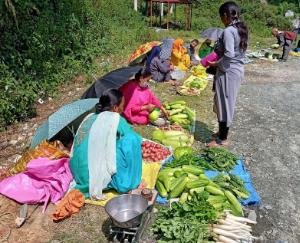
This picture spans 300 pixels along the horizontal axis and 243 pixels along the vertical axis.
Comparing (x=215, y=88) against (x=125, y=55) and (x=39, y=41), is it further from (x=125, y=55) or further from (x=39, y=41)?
(x=125, y=55)

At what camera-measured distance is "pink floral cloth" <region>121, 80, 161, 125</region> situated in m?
7.49

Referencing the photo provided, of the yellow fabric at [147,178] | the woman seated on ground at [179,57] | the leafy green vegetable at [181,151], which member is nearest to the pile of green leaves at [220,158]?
the leafy green vegetable at [181,151]

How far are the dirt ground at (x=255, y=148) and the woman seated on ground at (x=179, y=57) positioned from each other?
5.22 ft

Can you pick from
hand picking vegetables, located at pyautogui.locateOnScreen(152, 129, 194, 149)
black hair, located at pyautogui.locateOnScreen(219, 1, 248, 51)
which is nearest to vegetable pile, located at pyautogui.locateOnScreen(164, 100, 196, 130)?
hand picking vegetables, located at pyautogui.locateOnScreen(152, 129, 194, 149)

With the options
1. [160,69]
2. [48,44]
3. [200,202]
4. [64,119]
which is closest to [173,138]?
[64,119]

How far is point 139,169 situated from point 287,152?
112 inches

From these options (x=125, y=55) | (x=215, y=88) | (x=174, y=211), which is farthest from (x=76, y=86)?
(x=174, y=211)

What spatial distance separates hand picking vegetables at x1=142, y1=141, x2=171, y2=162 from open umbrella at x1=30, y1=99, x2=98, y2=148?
43.4 inches

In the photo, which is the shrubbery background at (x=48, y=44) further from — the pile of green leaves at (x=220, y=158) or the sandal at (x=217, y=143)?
the pile of green leaves at (x=220, y=158)

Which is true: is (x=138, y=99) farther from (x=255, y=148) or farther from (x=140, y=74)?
(x=255, y=148)

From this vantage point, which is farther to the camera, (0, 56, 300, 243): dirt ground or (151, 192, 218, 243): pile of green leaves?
(0, 56, 300, 243): dirt ground

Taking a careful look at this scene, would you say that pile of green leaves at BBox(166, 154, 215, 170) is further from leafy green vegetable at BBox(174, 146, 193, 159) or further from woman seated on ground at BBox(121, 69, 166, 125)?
woman seated on ground at BBox(121, 69, 166, 125)

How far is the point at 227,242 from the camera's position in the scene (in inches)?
173

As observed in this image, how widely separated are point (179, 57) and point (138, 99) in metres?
4.34
